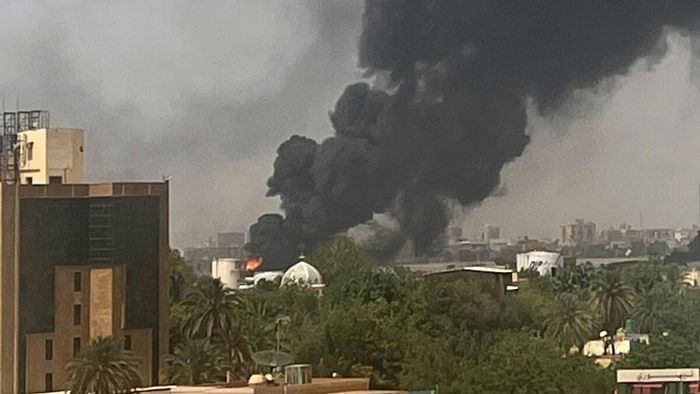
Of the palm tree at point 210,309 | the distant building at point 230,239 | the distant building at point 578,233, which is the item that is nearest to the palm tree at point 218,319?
the palm tree at point 210,309

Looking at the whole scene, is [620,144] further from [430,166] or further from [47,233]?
[47,233]

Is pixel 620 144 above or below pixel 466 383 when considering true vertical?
above

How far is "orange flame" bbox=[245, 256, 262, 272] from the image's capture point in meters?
4.69

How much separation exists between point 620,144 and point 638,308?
1.60ft

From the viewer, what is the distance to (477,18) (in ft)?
15.0

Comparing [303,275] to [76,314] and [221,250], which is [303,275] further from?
[76,314]

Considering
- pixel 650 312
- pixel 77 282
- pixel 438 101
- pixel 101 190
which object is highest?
pixel 438 101

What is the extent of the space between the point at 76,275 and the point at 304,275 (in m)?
0.70

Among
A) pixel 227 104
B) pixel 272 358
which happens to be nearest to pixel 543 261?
pixel 272 358

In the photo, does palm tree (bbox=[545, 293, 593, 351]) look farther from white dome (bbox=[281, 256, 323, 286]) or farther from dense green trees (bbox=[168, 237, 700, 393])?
white dome (bbox=[281, 256, 323, 286])

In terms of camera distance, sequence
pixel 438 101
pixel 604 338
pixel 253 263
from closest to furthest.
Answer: pixel 604 338, pixel 438 101, pixel 253 263

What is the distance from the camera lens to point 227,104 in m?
4.71

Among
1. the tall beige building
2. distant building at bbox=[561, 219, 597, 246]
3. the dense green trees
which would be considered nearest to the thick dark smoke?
the dense green trees

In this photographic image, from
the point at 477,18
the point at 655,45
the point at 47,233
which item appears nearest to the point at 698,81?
the point at 655,45
